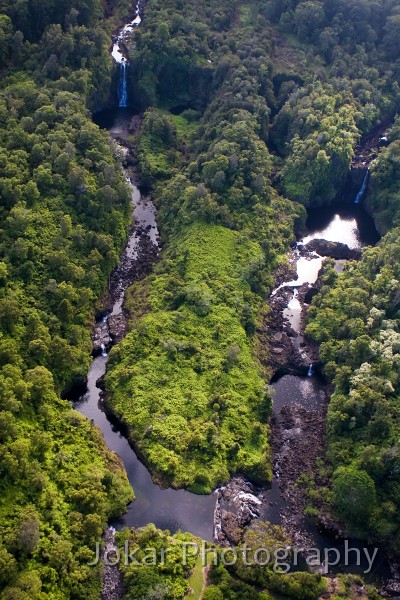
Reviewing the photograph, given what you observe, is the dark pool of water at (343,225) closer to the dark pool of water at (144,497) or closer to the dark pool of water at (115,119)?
the dark pool of water at (115,119)

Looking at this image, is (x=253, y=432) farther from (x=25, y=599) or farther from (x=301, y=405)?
(x=25, y=599)

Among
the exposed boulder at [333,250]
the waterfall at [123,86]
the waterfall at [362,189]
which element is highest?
the waterfall at [123,86]

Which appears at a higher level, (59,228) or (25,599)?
(59,228)

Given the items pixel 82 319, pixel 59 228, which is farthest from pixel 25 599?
pixel 59 228

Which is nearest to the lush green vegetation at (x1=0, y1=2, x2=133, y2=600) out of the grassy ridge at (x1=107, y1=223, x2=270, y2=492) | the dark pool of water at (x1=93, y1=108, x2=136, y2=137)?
the dark pool of water at (x1=93, y1=108, x2=136, y2=137)
